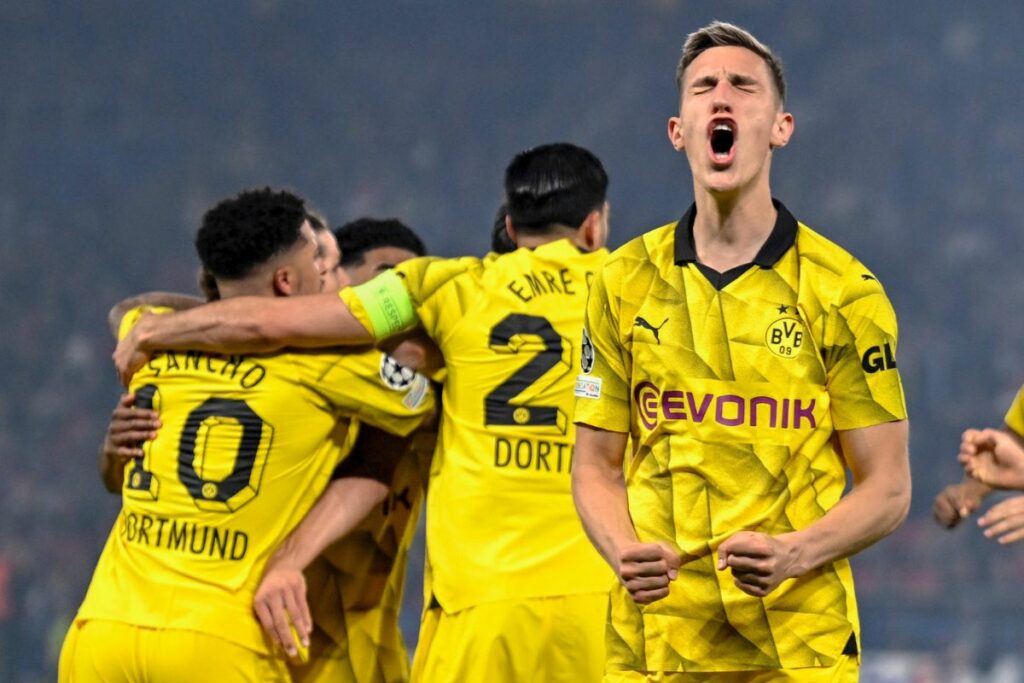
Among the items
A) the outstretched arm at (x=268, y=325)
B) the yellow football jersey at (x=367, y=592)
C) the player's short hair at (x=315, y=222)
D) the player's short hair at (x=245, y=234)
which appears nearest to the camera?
the outstretched arm at (x=268, y=325)

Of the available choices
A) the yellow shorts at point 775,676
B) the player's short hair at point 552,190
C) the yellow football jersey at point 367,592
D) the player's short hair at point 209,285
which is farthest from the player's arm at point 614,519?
the player's short hair at point 209,285

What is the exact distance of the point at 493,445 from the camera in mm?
3566

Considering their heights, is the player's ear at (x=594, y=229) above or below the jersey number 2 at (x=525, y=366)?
above

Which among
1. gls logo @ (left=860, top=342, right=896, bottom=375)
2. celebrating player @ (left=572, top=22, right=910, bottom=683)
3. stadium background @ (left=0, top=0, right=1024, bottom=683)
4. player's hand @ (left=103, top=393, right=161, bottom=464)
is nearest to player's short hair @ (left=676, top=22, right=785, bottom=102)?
celebrating player @ (left=572, top=22, right=910, bottom=683)

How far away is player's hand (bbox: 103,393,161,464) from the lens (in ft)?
11.9

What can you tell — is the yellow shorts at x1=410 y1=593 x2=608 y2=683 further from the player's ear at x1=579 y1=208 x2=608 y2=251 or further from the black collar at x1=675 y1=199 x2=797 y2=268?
the black collar at x1=675 y1=199 x2=797 y2=268

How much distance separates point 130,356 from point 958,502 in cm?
216

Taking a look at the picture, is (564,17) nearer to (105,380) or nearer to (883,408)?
(105,380)

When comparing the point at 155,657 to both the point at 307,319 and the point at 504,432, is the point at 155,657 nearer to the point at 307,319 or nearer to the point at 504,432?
the point at 307,319

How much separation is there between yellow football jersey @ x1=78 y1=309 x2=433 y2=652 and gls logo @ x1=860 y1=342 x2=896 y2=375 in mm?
1571

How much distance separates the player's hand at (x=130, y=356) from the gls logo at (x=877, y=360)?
81.6 inches

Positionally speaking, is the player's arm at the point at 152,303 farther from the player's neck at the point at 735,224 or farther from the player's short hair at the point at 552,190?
the player's neck at the point at 735,224

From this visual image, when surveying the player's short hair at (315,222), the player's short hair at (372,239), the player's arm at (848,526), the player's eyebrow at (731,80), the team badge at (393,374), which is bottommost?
the player's arm at (848,526)

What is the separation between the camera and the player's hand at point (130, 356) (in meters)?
3.76
